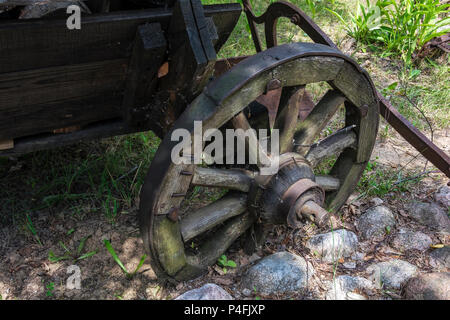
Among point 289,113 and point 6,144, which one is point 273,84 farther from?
point 6,144

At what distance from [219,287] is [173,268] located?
0.28 m

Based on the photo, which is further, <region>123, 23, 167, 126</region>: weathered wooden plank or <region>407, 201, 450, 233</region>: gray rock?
<region>407, 201, 450, 233</region>: gray rock

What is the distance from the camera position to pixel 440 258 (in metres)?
2.54

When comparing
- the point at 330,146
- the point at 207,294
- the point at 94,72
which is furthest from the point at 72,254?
the point at 330,146

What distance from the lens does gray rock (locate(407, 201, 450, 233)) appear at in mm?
2816

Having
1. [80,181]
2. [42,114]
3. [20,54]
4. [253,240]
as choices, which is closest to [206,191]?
[253,240]

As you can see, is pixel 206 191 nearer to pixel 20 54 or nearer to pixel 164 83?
pixel 164 83

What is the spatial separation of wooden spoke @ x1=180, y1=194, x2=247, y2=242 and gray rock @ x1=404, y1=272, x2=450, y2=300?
3.03ft

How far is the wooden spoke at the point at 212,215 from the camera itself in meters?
2.11

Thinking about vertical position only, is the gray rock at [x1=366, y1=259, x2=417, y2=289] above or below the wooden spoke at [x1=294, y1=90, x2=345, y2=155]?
below

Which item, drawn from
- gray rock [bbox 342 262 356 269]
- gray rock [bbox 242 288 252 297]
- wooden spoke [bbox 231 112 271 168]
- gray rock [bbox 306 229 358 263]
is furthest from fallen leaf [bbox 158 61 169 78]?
gray rock [bbox 342 262 356 269]

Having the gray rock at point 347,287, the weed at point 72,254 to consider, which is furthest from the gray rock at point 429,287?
the weed at point 72,254

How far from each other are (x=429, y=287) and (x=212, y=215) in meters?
1.11

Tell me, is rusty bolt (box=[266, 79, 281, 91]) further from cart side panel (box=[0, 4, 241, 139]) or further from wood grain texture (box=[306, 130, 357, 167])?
wood grain texture (box=[306, 130, 357, 167])
